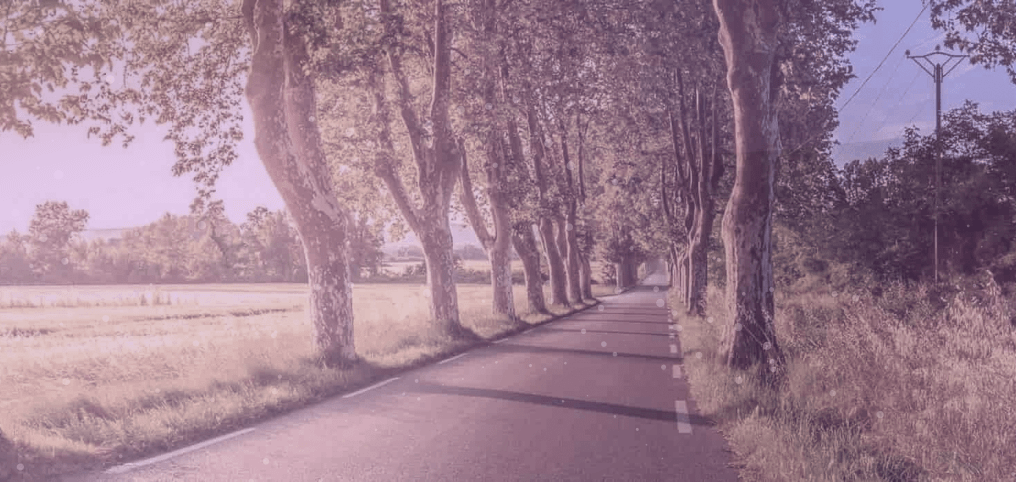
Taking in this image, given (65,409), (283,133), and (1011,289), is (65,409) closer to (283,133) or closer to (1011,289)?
(283,133)

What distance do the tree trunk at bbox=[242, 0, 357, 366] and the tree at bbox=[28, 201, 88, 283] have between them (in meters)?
92.6

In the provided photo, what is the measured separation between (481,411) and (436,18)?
12.8 meters

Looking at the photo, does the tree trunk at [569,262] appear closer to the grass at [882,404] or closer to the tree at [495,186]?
the tree at [495,186]

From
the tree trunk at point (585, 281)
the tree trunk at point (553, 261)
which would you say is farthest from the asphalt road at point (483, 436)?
the tree trunk at point (585, 281)

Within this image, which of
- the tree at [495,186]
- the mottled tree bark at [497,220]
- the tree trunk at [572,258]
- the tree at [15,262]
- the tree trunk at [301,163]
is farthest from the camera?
the tree at [15,262]

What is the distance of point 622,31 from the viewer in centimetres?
1677

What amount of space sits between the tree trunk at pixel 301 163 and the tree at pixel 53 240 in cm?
9257

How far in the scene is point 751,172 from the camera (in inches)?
433

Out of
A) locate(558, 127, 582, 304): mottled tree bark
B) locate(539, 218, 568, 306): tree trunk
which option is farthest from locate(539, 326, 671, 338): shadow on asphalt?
locate(558, 127, 582, 304): mottled tree bark

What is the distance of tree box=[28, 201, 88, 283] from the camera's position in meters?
88.5

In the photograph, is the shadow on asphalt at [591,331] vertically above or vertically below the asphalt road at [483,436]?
below

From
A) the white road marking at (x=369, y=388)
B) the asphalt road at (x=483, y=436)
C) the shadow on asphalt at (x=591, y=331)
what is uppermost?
the asphalt road at (x=483, y=436)

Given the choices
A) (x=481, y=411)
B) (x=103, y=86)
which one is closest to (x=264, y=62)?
(x=103, y=86)

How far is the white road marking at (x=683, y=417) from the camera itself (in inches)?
292
